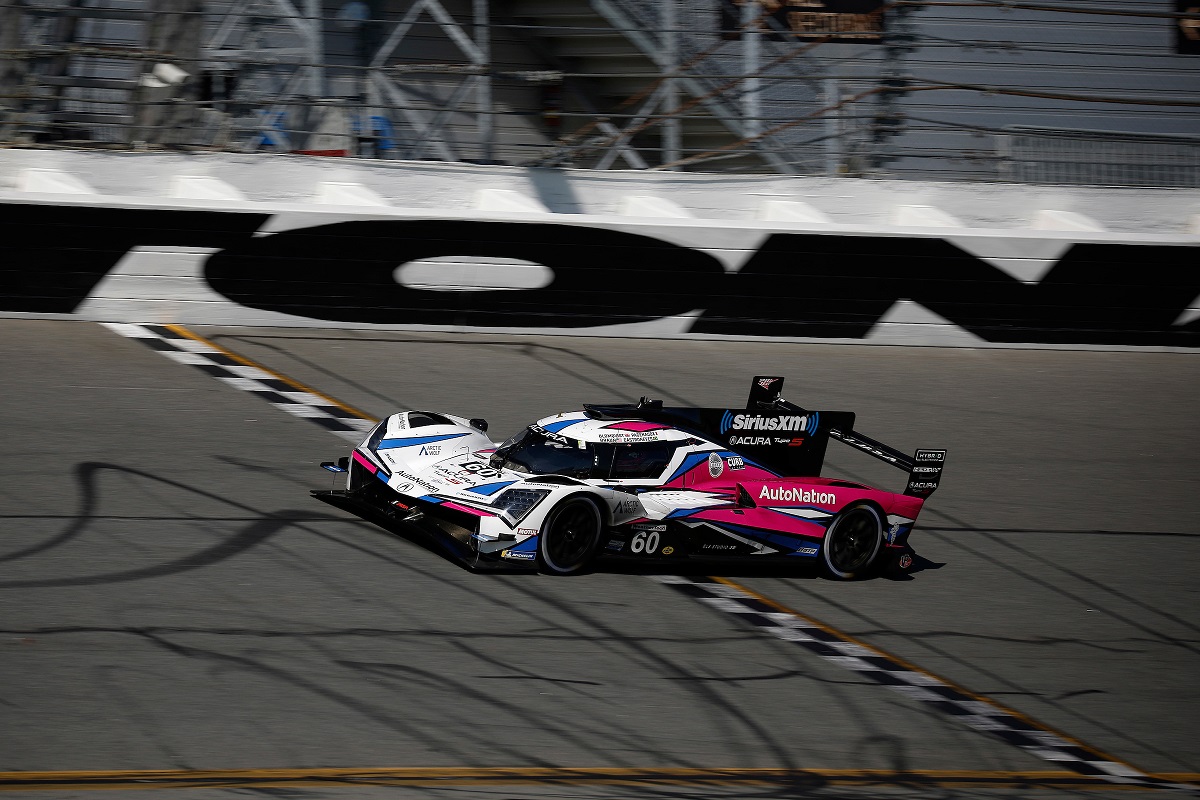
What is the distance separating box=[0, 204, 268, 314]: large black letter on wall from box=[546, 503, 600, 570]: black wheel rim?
5733 mm

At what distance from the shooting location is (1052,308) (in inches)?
535

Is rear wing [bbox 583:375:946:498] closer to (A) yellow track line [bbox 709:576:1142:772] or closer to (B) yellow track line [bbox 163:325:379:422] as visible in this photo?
(A) yellow track line [bbox 709:576:1142:772]

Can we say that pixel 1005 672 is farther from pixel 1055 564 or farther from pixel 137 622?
pixel 137 622

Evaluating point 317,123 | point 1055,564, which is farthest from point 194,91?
point 1055,564

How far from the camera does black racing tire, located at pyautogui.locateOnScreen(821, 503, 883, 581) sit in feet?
26.5

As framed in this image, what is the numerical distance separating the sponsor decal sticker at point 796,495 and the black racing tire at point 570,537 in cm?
111

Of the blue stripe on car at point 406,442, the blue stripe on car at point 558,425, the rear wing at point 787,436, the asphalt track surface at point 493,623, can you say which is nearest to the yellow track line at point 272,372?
the asphalt track surface at point 493,623

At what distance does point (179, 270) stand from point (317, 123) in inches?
107

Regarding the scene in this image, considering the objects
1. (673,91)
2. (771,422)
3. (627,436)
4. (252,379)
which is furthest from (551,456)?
(673,91)

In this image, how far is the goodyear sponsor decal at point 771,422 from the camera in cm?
827

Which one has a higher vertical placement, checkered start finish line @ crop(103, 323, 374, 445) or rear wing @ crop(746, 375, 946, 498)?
rear wing @ crop(746, 375, 946, 498)

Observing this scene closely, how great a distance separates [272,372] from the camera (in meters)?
11.2

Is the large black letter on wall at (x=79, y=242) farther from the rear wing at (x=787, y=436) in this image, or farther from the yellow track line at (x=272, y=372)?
the rear wing at (x=787, y=436)

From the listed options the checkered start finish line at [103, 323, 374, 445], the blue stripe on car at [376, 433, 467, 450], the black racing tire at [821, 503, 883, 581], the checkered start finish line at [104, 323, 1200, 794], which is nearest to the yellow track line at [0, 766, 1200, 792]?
the checkered start finish line at [104, 323, 1200, 794]
